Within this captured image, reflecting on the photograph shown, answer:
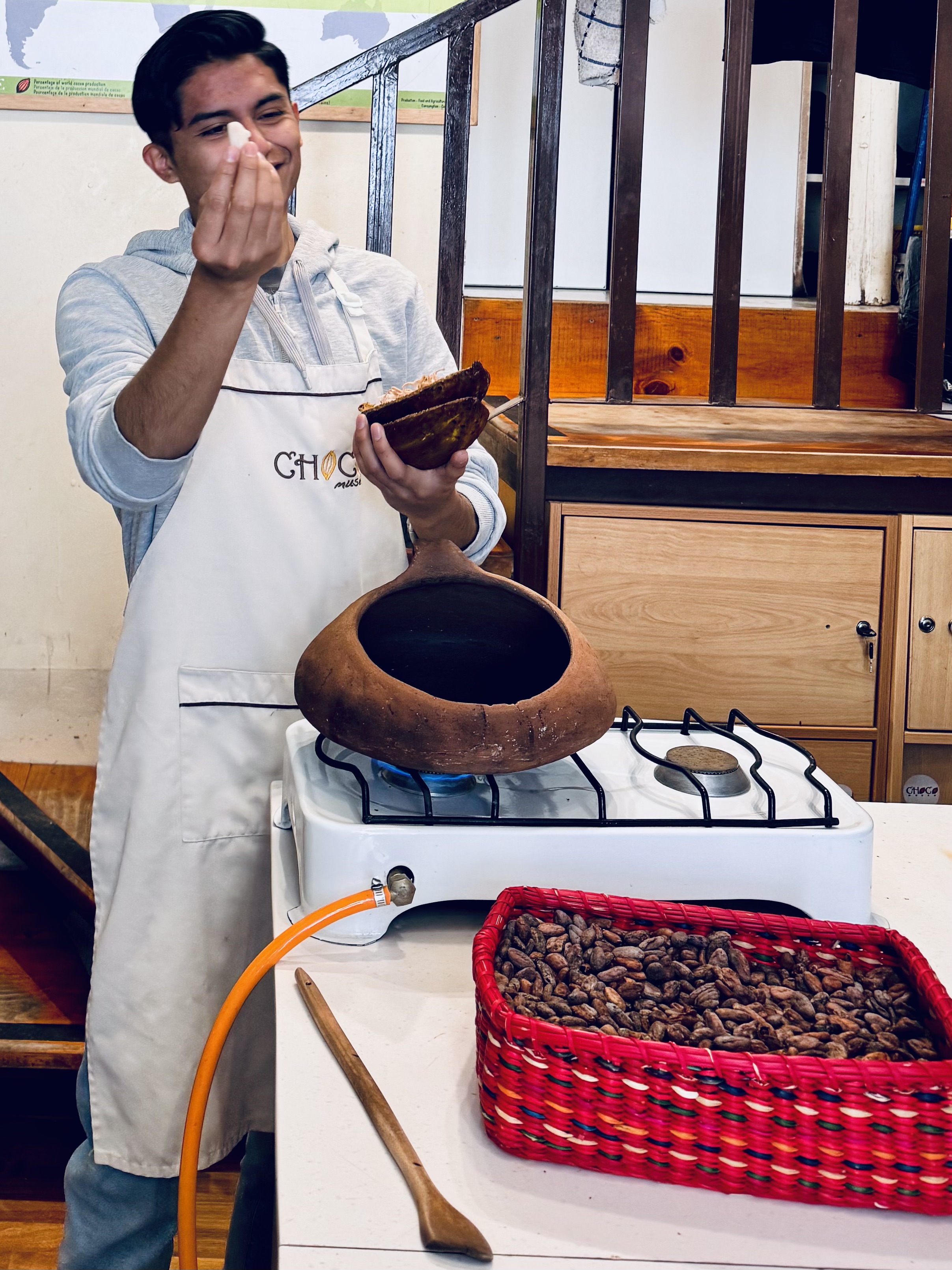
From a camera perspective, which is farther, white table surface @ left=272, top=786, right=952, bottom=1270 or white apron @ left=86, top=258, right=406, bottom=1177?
white apron @ left=86, top=258, right=406, bottom=1177

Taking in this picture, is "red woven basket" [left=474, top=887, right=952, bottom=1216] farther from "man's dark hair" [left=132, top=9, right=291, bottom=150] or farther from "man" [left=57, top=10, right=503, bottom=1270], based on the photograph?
"man's dark hair" [left=132, top=9, right=291, bottom=150]

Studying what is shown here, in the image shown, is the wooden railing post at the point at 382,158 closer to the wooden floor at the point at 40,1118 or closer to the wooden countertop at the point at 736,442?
the wooden countertop at the point at 736,442

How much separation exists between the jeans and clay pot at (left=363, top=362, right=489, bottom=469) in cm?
89

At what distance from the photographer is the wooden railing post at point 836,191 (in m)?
2.03

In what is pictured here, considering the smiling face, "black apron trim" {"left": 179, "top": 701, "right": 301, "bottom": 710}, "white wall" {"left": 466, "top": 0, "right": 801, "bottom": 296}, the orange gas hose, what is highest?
"white wall" {"left": 466, "top": 0, "right": 801, "bottom": 296}

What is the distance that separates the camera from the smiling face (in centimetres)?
141

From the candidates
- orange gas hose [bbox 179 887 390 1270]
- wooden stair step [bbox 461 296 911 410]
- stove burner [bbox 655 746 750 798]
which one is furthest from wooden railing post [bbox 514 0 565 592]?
wooden stair step [bbox 461 296 911 410]

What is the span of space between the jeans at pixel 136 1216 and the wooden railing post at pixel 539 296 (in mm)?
936

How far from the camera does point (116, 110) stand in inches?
122

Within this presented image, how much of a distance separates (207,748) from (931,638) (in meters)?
1.17

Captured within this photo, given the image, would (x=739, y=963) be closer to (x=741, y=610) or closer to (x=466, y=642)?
(x=466, y=642)

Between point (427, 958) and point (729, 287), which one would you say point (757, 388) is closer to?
point (729, 287)

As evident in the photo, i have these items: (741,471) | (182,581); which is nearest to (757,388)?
(741,471)

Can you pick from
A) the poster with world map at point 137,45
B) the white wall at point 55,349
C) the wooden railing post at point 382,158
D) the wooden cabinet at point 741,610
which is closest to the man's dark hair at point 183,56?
the wooden railing post at point 382,158
